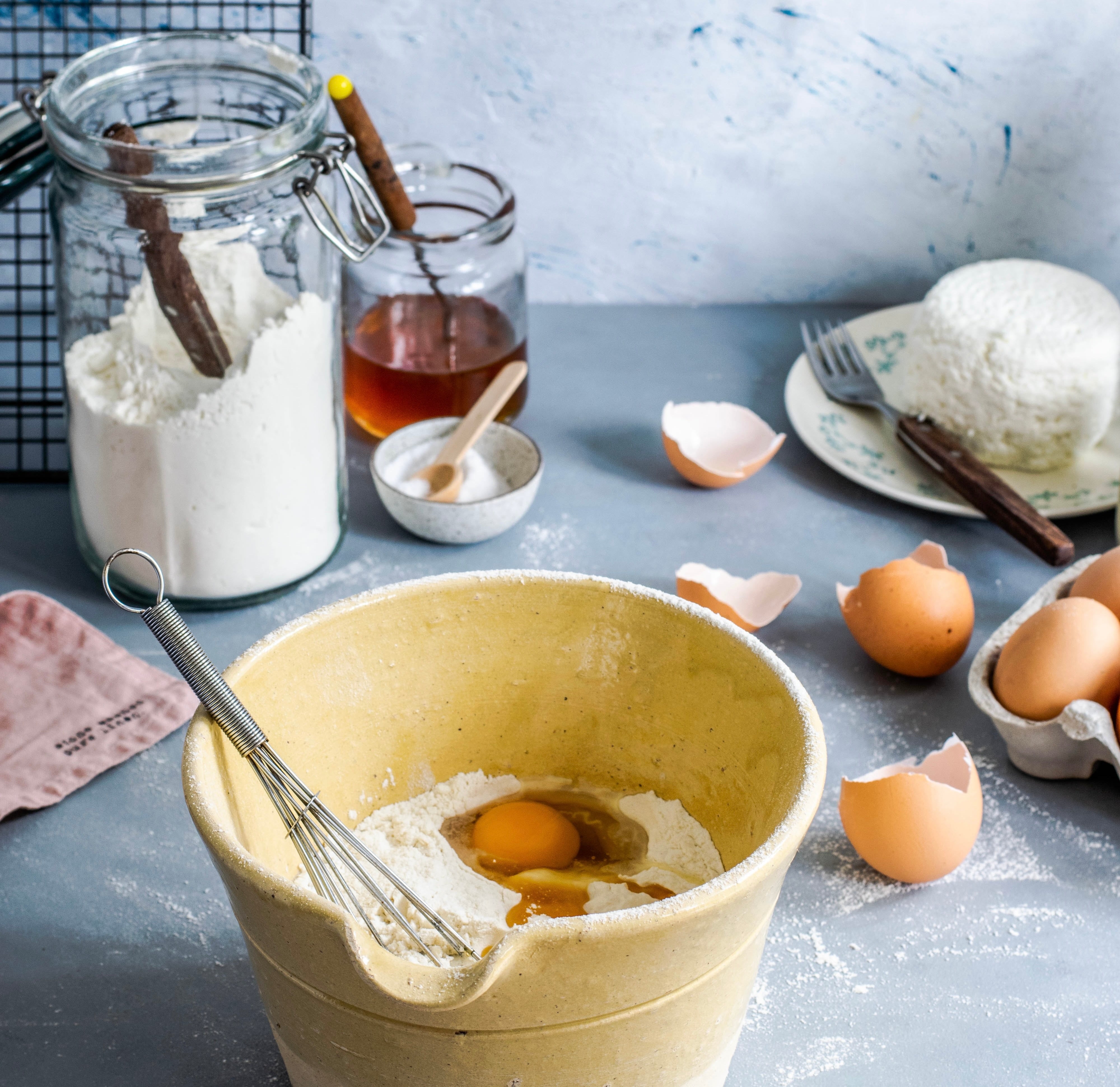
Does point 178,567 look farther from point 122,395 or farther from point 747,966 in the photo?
point 747,966

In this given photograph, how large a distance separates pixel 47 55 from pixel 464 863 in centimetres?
71

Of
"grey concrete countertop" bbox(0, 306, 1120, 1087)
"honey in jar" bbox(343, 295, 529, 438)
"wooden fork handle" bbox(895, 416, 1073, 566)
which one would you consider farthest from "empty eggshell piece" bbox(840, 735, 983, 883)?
"honey in jar" bbox(343, 295, 529, 438)

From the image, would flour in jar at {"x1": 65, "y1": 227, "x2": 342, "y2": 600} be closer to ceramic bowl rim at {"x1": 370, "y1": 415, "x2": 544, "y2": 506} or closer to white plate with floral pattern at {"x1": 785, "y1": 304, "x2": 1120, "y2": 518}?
ceramic bowl rim at {"x1": 370, "y1": 415, "x2": 544, "y2": 506}

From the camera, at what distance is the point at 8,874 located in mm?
586

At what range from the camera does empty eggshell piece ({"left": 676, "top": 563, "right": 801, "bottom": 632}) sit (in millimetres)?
738

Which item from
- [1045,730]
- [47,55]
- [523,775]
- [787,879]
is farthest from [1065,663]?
[47,55]

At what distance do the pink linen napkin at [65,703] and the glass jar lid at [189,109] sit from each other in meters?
0.27

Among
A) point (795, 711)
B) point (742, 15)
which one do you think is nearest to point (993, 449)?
point (742, 15)

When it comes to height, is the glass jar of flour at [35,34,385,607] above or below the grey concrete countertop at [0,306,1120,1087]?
above

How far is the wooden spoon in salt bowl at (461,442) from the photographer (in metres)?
0.84

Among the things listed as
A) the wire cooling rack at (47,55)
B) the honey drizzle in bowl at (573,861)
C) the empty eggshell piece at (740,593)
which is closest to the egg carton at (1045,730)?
the empty eggshell piece at (740,593)

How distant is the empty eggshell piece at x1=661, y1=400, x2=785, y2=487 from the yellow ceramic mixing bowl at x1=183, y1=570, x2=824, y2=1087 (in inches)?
14.3

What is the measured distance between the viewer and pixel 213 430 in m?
0.69

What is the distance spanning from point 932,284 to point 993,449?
0.93ft
